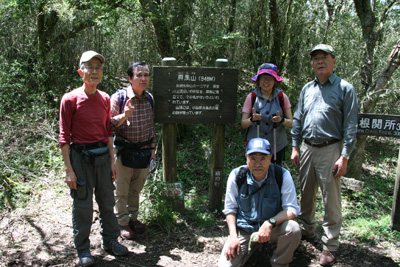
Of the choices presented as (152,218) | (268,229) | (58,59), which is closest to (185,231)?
(152,218)

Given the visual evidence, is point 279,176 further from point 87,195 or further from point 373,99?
point 373,99

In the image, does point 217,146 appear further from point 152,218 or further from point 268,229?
point 268,229

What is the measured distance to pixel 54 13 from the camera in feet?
25.6

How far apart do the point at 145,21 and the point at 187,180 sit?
3720mm

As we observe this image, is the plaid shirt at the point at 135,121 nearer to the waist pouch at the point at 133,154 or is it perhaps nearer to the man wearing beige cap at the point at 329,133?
the waist pouch at the point at 133,154

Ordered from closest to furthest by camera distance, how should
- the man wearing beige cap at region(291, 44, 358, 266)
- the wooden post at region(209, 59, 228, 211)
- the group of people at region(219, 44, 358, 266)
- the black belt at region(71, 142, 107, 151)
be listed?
the group of people at region(219, 44, 358, 266) → the black belt at region(71, 142, 107, 151) → the man wearing beige cap at region(291, 44, 358, 266) → the wooden post at region(209, 59, 228, 211)

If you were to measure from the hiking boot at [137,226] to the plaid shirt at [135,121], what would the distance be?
1118 mm

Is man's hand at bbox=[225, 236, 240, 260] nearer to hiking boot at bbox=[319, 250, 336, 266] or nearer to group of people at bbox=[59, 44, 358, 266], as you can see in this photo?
group of people at bbox=[59, 44, 358, 266]

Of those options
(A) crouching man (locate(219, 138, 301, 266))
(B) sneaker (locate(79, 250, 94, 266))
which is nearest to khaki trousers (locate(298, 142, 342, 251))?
(A) crouching man (locate(219, 138, 301, 266))

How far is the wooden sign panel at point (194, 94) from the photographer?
173 inches

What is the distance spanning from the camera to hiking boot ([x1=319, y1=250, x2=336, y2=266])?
3637 mm

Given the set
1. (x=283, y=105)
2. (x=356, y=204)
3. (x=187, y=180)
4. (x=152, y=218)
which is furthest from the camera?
(x=187, y=180)

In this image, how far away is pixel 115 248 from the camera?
12.2 feet

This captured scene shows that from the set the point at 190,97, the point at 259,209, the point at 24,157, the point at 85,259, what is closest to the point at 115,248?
the point at 85,259
